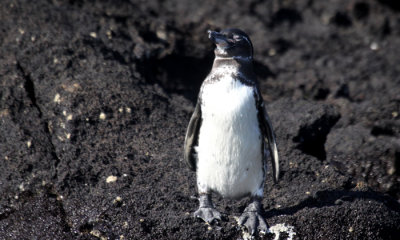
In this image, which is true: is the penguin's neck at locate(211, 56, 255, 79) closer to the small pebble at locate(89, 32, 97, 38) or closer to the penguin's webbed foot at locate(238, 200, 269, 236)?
the penguin's webbed foot at locate(238, 200, 269, 236)

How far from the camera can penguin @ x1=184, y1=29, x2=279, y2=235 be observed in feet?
12.0

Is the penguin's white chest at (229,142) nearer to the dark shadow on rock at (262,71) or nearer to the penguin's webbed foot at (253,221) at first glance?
the penguin's webbed foot at (253,221)

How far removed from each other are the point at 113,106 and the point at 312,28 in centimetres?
424

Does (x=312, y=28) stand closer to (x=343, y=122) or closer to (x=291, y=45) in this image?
(x=291, y=45)

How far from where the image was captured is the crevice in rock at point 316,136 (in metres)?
4.84

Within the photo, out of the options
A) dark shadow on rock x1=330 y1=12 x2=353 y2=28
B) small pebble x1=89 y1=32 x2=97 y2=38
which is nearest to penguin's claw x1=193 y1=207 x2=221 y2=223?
small pebble x1=89 y1=32 x2=97 y2=38

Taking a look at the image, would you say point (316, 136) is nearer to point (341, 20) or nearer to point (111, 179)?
point (111, 179)

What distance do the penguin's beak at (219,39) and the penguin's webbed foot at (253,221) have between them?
1144mm

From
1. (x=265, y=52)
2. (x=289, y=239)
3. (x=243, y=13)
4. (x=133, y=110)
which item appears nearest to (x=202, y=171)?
(x=289, y=239)

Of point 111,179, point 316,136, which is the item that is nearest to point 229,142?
point 111,179

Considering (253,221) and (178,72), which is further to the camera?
(178,72)

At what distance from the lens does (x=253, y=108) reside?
3.69 m

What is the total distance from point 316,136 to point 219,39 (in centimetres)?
179

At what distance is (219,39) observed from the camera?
3.68 metres
